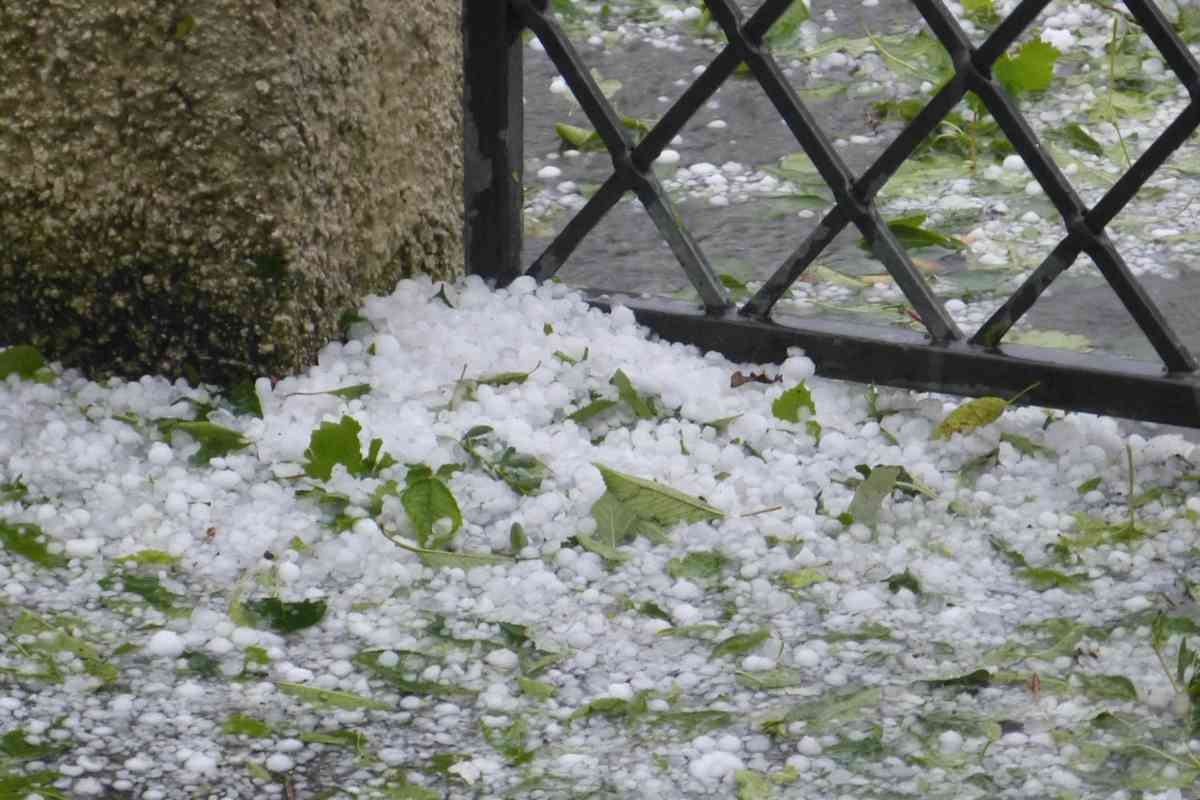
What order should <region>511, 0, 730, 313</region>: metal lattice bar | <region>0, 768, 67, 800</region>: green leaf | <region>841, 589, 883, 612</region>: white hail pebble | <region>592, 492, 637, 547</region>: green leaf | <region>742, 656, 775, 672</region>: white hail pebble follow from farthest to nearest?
1. <region>511, 0, 730, 313</region>: metal lattice bar
2. <region>592, 492, 637, 547</region>: green leaf
3. <region>841, 589, 883, 612</region>: white hail pebble
4. <region>742, 656, 775, 672</region>: white hail pebble
5. <region>0, 768, 67, 800</region>: green leaf

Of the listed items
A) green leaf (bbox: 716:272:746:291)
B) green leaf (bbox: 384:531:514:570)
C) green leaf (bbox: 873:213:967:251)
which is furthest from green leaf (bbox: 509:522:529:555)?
green leaf (bbox: 873:213:967:251)

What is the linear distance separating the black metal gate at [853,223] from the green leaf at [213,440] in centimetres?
53

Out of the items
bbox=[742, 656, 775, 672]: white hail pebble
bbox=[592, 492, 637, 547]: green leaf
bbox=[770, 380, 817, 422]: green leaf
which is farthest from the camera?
bbox=[770, 380, 817, 422]: green leaf

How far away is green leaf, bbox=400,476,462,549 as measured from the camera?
1.91 m

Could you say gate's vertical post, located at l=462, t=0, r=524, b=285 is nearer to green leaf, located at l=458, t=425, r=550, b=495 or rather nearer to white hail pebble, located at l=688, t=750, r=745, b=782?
green leaf, located at l=458, t=425, r=550, b=495

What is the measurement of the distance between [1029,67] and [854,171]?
379 mm

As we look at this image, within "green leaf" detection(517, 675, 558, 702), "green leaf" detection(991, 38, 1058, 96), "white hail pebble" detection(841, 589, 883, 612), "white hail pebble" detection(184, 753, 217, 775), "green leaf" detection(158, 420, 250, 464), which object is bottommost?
"white hail pebble" detection(184, 753, 217, 775)

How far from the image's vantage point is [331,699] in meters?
1.66

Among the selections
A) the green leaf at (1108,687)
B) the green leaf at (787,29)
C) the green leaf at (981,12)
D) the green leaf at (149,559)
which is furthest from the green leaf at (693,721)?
the green leaf at (981,12)

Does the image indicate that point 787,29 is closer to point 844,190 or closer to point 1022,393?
point 844,190

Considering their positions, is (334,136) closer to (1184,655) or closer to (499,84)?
(499,84)

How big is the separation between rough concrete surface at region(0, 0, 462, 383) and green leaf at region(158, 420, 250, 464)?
0.40ft

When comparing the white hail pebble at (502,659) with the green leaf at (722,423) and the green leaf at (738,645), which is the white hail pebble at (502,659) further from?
the green leaf at (722,423)

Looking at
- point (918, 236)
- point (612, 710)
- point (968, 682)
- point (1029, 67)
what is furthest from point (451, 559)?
point (1029, 67)
